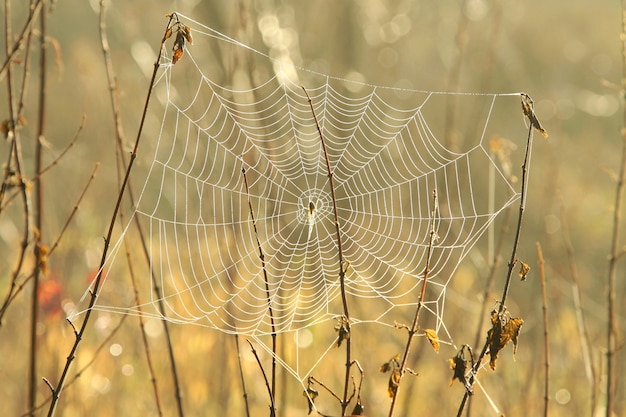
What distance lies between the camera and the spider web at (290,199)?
9.80 ft

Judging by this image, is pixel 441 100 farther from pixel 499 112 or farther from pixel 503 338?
pixel 503 338

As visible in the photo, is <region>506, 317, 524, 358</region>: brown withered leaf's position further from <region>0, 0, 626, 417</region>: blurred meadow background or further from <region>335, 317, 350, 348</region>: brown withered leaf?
<region>0, 0, 626, 417</region>: blurred meadow background

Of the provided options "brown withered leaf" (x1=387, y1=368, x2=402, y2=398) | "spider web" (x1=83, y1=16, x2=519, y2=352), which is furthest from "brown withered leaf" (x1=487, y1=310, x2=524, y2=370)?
"spider web" (x1=83, y1=16, x2=519, y2=352)

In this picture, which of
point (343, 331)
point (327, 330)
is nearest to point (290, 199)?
point (327, 330)

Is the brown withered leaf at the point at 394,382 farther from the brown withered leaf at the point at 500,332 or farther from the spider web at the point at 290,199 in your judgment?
→ the spider web at the point at 290,199

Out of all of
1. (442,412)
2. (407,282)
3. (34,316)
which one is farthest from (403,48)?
(34,316)

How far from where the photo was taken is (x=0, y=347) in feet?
18.2

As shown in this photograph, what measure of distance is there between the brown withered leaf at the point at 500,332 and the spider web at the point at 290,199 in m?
0.69

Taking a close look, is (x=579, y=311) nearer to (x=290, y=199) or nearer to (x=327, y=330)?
(x=327, y=330)

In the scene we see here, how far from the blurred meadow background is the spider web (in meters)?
0.20

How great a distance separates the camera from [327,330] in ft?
18.6

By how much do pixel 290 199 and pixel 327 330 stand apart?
1.46m

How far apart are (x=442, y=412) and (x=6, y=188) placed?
2.59 meters

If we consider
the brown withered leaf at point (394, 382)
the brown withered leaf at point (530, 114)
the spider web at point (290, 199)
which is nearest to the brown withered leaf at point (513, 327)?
the brown withered leaf at point (394, 382)
